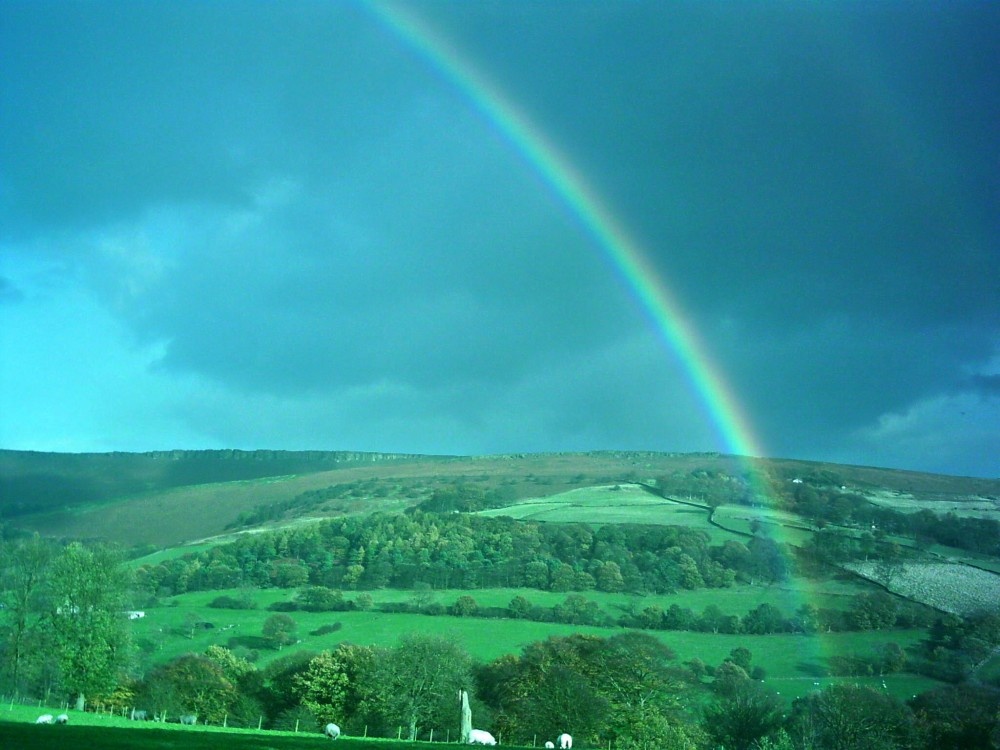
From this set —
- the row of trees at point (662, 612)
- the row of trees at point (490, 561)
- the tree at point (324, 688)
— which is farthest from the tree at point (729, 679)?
the row of trees at point (490, 561)

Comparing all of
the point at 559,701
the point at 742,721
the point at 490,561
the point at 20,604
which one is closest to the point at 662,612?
the point at 490,561

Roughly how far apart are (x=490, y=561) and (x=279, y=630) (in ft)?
175

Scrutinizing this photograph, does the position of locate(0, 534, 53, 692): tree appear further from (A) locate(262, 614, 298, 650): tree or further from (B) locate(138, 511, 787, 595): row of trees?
(B) locate(138, 511, 787, 595): row of trees

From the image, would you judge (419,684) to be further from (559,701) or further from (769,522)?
(769,522)

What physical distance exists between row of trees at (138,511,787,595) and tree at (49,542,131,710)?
2951 inches

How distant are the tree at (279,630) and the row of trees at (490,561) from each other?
29.6 m

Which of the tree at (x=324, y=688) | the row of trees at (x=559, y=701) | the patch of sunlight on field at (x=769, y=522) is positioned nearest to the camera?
the row of trees at (x=559, y=701)

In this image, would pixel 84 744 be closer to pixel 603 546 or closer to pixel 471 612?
pixel 471 612

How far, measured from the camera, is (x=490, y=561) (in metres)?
176

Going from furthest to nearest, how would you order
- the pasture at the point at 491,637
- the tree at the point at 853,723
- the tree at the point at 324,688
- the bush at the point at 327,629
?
the bush at the point at 327,629
the pasture at the point at 491,637
the tree at the point at 324,688
the tree at the point at 853,723

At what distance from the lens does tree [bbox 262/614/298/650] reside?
430ft

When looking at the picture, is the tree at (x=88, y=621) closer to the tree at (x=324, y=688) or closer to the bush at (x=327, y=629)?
the tree at (x=324, y=688)

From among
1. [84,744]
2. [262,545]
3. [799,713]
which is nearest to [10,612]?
[84,744]

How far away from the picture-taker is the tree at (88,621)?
78.2 metres
